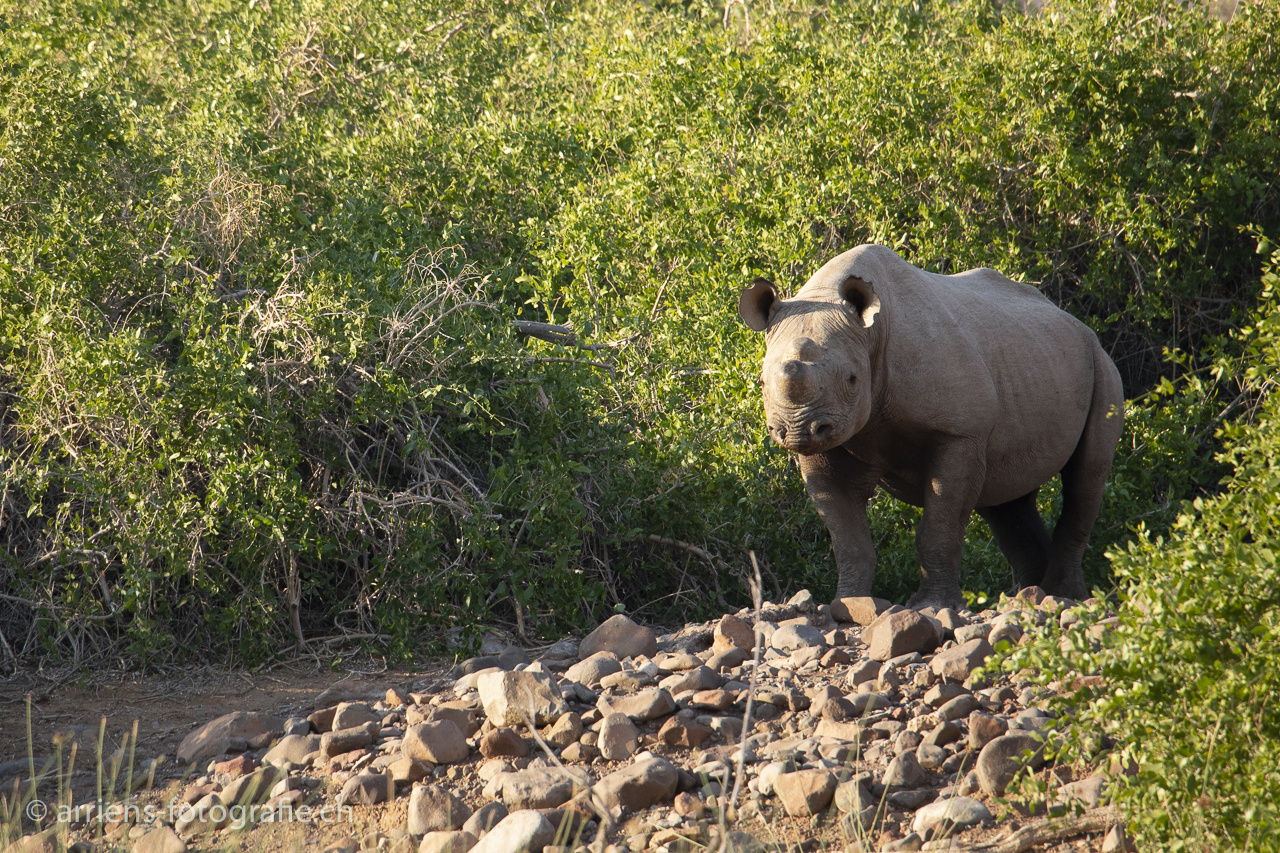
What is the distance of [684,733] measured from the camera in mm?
4352

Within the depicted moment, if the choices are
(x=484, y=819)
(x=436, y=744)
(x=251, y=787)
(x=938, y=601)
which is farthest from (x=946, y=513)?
(x=251, y=787)

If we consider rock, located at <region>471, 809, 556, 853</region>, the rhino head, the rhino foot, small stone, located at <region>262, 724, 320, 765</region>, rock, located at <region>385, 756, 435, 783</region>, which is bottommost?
the rhino foot

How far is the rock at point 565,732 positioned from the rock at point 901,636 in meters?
1.28

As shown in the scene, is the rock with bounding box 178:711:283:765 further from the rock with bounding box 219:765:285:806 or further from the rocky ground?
the rock with bounding box 219:765:285:806

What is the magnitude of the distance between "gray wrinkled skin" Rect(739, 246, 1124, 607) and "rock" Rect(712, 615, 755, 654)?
85 centimetres

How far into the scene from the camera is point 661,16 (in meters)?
12.1

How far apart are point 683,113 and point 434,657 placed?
5.38 m

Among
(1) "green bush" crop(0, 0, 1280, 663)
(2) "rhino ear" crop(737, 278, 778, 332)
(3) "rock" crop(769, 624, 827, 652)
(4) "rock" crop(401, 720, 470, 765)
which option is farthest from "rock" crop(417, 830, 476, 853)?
(2) "rhino ear" crop(737, 278, 778, 332)

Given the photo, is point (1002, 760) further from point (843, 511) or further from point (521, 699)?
point (843, 511)

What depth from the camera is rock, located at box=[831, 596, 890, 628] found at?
18.1 ft

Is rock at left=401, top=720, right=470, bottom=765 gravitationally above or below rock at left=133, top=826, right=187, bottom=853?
above

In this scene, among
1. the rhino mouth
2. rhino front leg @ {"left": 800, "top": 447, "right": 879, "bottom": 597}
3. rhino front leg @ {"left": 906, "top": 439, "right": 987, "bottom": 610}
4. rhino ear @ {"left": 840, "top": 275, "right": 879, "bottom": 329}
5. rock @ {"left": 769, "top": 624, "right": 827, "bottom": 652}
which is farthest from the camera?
rhino front leg @ {"left": 800, "top": 447, "right": 879, "bottom": 597}

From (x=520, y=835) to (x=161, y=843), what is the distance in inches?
51.3

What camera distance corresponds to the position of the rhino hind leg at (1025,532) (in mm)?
7469
